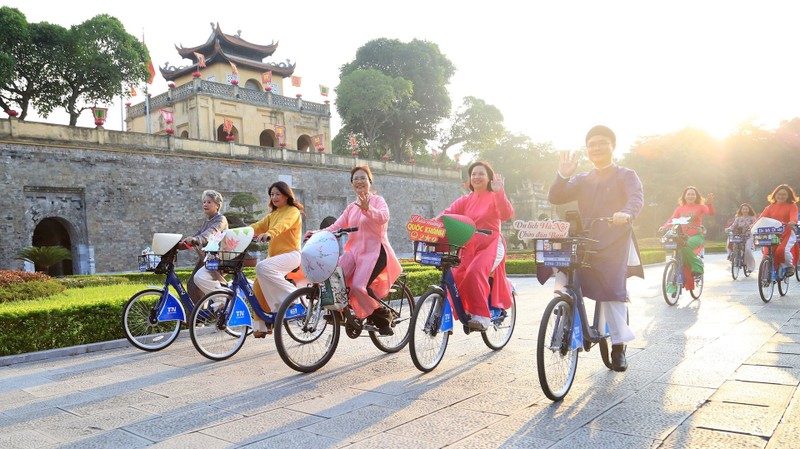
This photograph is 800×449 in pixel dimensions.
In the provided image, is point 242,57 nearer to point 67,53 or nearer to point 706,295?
point 67,53

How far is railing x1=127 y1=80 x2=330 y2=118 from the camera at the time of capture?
1182 inches

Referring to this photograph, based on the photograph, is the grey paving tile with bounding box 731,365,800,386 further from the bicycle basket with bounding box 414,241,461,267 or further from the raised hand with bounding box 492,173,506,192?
the raised hand with bounding box 492,173,506,192

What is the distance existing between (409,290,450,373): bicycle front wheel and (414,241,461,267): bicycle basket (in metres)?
0.26

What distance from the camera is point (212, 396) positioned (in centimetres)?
404

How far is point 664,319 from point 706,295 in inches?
113

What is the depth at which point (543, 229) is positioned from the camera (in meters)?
4.04

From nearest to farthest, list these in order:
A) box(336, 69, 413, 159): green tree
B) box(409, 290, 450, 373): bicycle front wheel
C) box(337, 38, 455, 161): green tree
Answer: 1. box(409, 290, 450, 373): bicycle front wheel
2. box(336, 69, 413, 159): green tree
3. box(337, 38, 455, 161): green tree

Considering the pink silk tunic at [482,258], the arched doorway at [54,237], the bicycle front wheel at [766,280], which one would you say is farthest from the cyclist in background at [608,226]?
the arched doorway at [54,237]

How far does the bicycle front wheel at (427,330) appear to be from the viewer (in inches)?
174

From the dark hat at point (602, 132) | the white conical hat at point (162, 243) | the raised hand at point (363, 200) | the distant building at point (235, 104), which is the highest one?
the distant building at point (235, 104)

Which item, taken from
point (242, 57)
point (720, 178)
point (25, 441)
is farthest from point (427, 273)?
point (720, 178)

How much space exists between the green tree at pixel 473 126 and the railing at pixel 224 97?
11429 millimetres

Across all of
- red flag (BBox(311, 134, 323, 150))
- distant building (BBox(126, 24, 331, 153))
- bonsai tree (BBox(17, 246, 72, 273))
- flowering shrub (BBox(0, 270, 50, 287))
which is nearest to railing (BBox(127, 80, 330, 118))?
distant building (BBox(126, 24, 331, 153))

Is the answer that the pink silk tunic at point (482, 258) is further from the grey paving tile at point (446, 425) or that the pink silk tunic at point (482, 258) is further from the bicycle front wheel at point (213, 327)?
the bicycle front wheel at point (213, 327)
